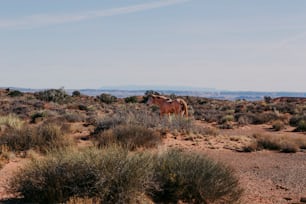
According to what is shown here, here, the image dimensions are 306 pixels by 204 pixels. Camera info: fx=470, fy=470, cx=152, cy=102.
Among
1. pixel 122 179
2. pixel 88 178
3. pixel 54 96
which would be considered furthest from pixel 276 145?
pixel 54 96

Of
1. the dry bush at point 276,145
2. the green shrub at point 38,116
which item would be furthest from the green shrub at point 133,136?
the green shrub at point 38,116

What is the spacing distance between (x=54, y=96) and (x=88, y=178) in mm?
43901

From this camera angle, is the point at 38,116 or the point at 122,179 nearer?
the point at 122,179

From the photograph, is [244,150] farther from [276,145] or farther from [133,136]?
[133,136]

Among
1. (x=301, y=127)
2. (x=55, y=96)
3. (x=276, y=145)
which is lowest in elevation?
(x=301, y=127)

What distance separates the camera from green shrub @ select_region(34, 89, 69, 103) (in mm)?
50031

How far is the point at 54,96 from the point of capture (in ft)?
167

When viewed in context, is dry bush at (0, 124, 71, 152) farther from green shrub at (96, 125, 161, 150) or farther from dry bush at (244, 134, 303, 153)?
dry bush at (244, 134, 303, 153)

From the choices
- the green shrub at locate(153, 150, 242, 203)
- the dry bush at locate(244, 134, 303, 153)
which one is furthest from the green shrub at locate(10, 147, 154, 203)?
the dry bush at locate(244, 134, 303, 153)

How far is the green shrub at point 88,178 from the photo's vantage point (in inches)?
313

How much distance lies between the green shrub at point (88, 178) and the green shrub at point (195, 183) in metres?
0.45

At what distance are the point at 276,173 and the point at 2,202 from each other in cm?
800

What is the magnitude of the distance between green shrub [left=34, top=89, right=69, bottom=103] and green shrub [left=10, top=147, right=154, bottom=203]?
1614 inches

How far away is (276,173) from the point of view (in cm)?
1345
